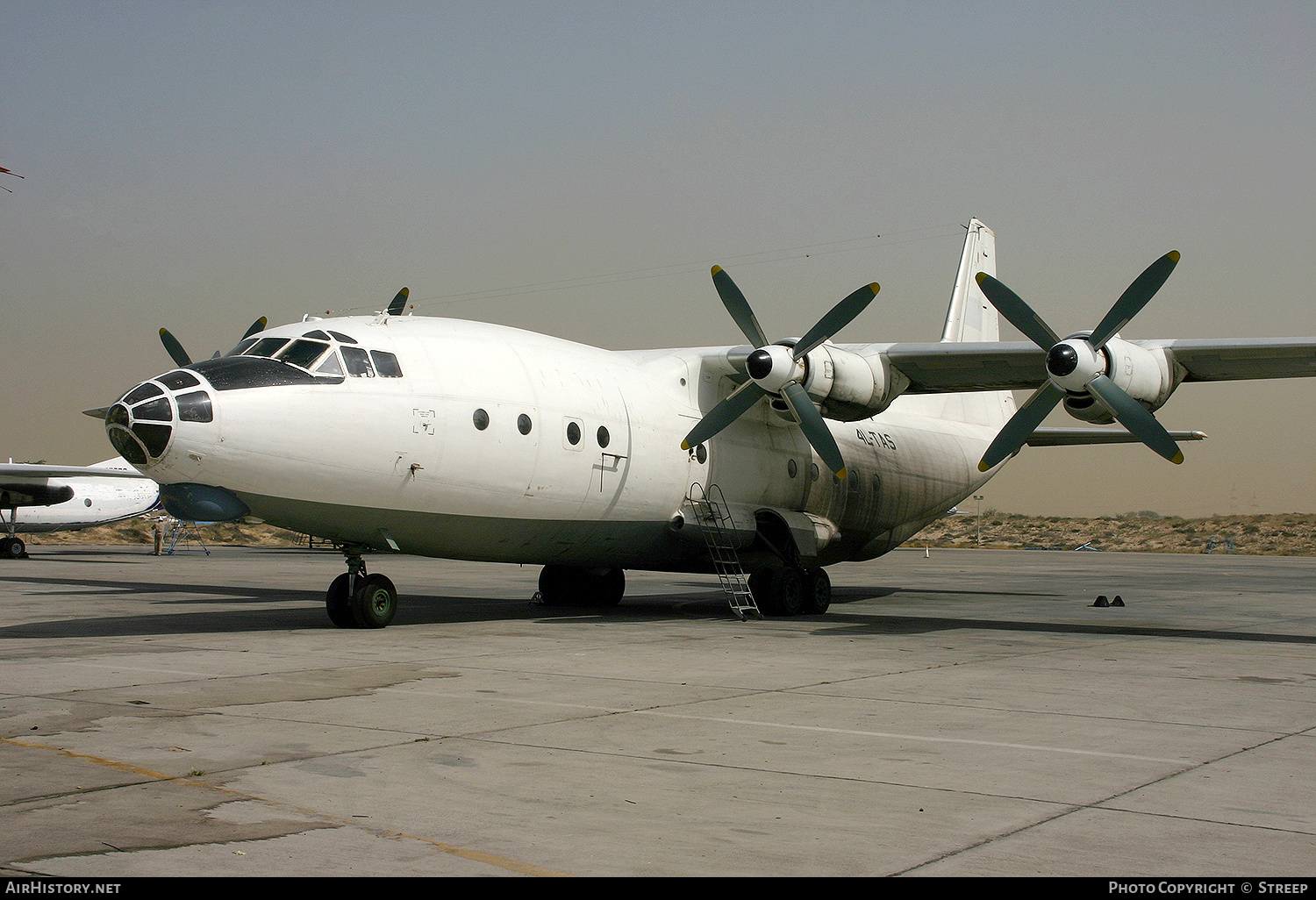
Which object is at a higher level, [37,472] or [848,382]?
[848,382]

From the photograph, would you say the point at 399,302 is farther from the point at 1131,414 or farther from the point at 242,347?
the point at 1131,414

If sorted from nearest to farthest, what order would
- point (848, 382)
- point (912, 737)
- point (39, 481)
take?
point (912, 737)
point (848, 382)
point (39, 481)

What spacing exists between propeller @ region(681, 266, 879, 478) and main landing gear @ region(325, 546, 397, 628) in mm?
5355

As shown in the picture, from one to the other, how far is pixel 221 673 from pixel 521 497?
5815 mm

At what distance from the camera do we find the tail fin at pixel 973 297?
26.4 m

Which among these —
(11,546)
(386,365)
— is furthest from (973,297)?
(11,546)

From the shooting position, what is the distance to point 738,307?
18.9 metres

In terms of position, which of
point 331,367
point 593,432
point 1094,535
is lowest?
point 1094,535

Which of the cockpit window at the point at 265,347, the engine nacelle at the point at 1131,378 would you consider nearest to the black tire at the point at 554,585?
the cockpit window at the point at 265,347

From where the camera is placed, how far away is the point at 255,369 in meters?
13.9

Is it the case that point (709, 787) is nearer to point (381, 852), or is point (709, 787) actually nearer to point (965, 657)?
point (381, 852)

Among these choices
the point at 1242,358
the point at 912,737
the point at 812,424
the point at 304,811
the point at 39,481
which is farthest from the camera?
the point at 39,481

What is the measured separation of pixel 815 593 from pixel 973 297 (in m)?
10.5

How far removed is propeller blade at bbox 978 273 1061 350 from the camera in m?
16.9
